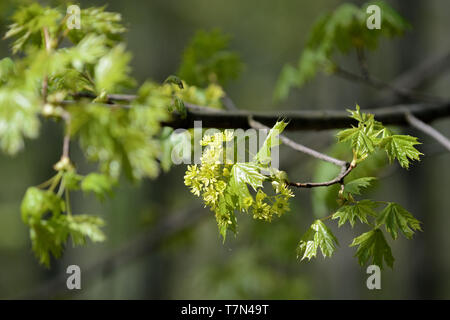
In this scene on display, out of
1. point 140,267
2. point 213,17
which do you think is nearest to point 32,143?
point 140,267

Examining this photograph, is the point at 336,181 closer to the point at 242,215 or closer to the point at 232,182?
the point at 232,182

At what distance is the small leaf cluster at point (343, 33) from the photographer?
1.77 m

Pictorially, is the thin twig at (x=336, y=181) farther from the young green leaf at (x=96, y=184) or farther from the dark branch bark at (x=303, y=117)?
the young green leaf at (x=96, y=184)

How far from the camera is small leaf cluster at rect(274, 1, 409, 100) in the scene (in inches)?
69.9

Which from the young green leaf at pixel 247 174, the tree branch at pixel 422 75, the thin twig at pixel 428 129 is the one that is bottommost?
the young green leaf at pixel 247 174

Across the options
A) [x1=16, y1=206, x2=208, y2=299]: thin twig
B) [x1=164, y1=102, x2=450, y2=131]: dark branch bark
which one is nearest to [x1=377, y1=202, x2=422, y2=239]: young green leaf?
[x1=164, y1=102, x2=450, y2=131]: dark branch bark

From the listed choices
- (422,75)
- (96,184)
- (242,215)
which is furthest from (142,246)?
(422,75)

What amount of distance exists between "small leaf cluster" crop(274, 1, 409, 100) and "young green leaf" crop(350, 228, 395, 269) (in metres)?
1.14

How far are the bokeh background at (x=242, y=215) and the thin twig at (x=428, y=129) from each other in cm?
78

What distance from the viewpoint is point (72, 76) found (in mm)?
1087

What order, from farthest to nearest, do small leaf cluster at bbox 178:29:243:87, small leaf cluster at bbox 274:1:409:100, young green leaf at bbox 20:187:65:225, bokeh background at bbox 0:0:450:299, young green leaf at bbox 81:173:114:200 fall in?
bokeh background at bbox 0:0:450:299 < small leaf cluster at bbox 178:29:243:87 < small leaf cluster at bbox 274:1:409:100 < young green leaf at bbox 81:173:114:200 < young green leaf at bbox 20:187:65:225

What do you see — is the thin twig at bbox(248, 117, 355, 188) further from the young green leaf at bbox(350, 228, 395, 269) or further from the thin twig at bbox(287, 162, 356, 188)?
the young green leaf at bbox(350, 228, 395, 269)

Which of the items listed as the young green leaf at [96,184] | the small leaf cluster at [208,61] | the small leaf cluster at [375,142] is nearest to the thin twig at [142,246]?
the small leaf cluster at [208,61]
